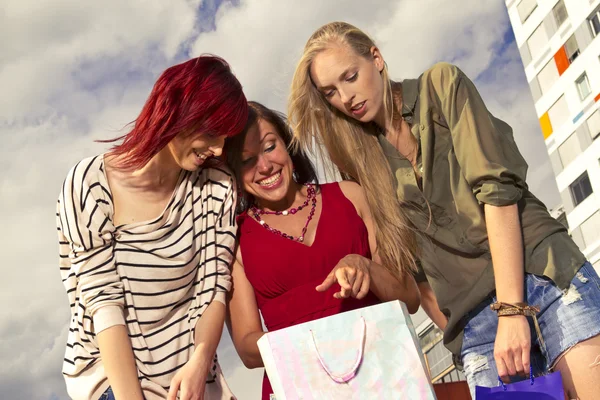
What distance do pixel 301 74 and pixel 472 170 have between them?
1032 millimetres

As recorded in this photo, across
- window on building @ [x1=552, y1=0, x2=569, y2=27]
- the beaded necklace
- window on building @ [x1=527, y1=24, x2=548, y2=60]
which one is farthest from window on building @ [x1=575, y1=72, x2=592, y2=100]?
the beaded necklace

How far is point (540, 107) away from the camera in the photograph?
32844mm

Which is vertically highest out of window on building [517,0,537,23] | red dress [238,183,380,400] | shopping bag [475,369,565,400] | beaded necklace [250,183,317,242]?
window on building [517,0,537,23]

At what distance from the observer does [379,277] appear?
131 inches

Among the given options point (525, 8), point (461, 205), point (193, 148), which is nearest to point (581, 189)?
point (525, 8)

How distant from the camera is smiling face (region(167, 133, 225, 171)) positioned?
3250 mm

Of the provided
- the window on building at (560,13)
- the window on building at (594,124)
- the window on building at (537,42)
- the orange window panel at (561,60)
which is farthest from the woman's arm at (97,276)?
the window on building at (537,42)

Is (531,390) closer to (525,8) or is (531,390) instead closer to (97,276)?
(97,276)

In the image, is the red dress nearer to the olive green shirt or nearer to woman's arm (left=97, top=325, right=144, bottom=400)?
the olive green shirt

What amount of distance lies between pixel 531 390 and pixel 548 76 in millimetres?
31547

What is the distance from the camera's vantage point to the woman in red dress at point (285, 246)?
3426mm

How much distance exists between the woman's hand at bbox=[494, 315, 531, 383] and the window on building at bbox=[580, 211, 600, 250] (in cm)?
2772

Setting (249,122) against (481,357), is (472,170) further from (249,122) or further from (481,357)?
(249,122)

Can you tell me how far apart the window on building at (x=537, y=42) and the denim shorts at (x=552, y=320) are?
31.4 metres
